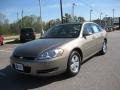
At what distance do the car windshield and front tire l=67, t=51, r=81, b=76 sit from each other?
746mm

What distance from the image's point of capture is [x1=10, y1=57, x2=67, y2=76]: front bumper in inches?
225

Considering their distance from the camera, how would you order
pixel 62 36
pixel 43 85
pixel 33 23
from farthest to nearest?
pixel 33 23
pixel 62 36
pixel 43 85

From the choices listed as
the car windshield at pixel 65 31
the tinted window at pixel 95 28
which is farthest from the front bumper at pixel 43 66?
the tinted window at pixel 95 28

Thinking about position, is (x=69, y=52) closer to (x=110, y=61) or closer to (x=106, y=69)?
(x=106, y=69)

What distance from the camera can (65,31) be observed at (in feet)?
24.9

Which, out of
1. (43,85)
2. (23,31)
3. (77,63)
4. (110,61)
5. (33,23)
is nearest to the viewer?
(43,85)

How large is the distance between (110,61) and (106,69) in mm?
1333

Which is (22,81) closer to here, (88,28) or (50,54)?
(50,54)

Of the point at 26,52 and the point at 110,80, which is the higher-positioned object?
the point at 26,52

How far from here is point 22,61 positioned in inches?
233

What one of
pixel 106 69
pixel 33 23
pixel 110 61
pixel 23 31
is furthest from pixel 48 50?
pixel 33 23

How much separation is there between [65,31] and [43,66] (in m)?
2.17

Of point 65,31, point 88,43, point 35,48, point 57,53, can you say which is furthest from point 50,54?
point 88,43

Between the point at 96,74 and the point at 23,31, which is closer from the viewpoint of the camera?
the point at 96,74
